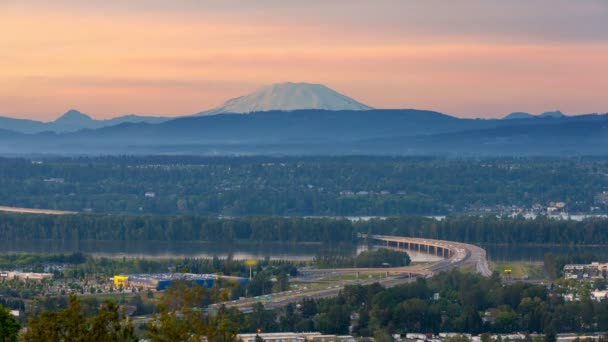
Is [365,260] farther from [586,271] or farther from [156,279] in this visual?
[156,279]

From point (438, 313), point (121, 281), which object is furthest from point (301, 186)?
point (438, 313)

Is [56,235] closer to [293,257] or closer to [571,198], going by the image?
[293,257]

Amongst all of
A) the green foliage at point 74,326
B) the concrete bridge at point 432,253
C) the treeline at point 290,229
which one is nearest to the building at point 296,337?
the concrete bridge at point 432,253

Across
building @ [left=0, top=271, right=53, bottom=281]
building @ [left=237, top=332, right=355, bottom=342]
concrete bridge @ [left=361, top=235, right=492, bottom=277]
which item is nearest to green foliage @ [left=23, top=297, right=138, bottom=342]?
building @ [left=237, top=332, right=355, bottom=342]

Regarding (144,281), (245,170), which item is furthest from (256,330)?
(245,170)

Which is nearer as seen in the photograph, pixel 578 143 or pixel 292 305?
pixel 292 305

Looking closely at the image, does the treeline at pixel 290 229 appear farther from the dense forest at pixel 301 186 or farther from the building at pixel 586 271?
the dense forest at pixel 301 186

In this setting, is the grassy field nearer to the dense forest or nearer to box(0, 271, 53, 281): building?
box(0, 271, 53, 281): building
